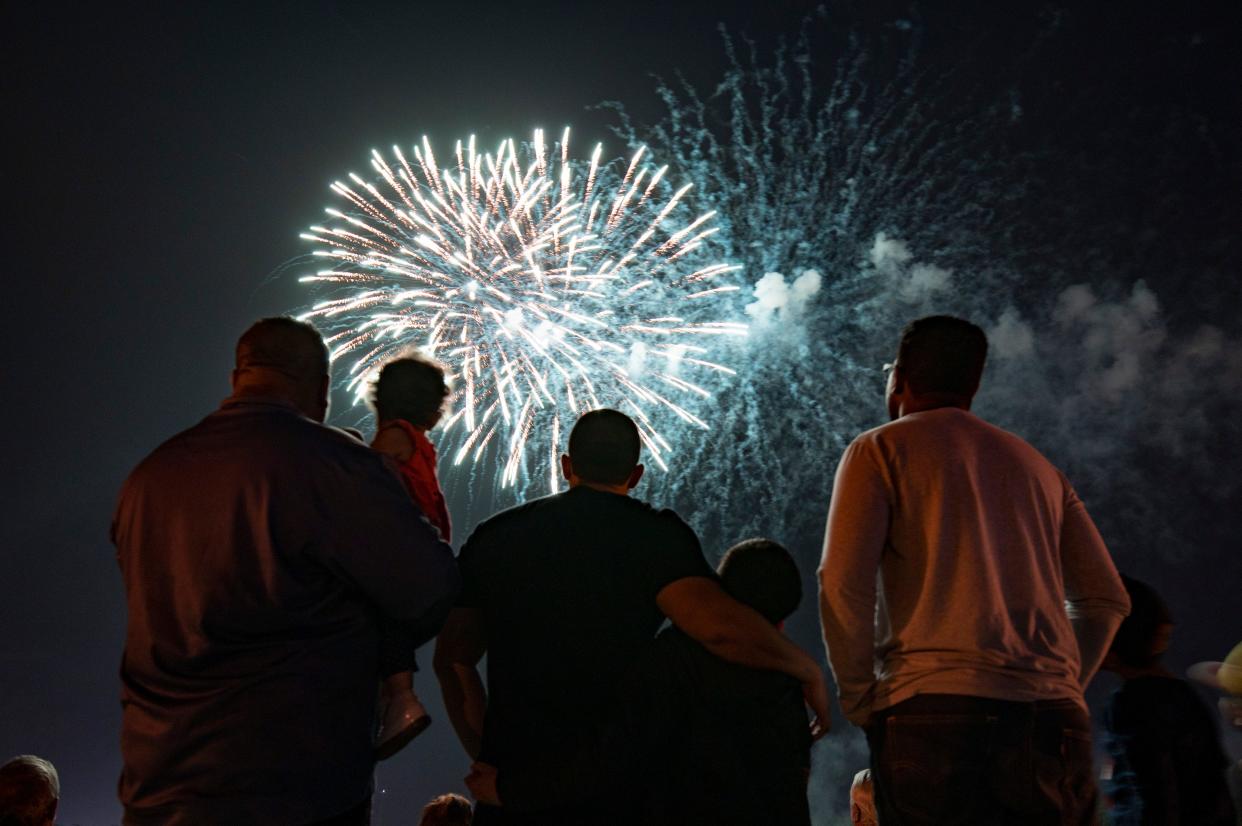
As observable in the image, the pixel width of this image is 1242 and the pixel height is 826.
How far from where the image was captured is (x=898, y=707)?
3227mm

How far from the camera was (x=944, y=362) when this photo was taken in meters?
3.80

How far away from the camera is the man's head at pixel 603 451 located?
3.96m

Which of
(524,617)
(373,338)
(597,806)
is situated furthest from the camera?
(373,338)

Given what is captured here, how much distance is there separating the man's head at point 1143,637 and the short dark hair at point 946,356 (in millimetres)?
1563

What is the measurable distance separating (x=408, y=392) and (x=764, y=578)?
6.77 ft

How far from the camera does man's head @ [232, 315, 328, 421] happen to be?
3574mm

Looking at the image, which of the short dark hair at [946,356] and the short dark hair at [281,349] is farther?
the short dark hair at [946,356]

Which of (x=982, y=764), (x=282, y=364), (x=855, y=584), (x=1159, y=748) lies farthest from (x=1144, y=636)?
(x=282, y=364)

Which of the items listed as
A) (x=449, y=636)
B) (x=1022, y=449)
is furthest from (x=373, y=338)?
(x=1022, y=449)

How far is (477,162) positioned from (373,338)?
10.9 feet

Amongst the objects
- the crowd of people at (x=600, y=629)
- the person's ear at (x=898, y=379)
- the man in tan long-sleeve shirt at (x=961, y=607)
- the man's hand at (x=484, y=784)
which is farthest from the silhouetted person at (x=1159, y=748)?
the man's hand at (x=484, y=784)

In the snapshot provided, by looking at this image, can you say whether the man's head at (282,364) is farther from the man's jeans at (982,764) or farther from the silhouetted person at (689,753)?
the man's jeans at (982,764)

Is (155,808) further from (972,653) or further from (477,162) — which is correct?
(477,162)

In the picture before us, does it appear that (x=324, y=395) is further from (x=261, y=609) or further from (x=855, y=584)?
(x=855, y=584)
